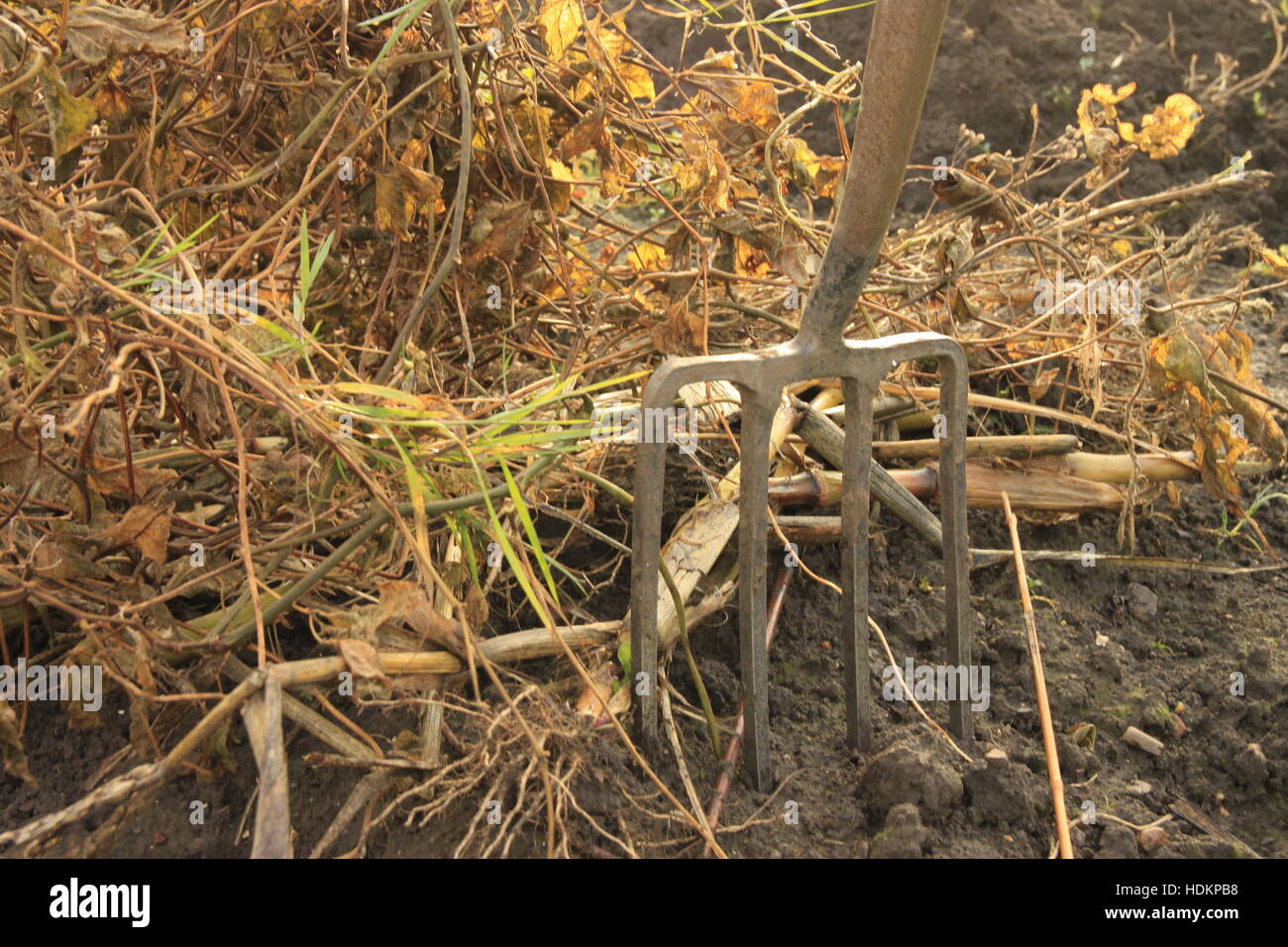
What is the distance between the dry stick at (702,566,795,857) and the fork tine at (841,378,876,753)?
0.13m

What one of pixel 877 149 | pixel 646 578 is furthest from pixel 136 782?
pixel 877 149

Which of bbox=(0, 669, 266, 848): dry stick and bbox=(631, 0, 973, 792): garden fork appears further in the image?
bbox=(631, 0, 973, 792): garden fork

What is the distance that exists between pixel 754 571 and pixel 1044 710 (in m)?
0.51

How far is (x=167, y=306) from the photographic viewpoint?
4.79 ft

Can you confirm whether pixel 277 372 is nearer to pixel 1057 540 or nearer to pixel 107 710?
pixel 107 710

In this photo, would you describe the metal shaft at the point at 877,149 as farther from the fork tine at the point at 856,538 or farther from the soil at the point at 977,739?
the soil at the point at 977,739

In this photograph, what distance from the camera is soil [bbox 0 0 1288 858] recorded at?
1568 millimetres

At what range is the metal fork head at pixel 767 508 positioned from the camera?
5.09 ft

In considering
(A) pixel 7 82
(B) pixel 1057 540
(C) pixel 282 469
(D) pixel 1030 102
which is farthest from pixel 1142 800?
(D) pixel 1030 102

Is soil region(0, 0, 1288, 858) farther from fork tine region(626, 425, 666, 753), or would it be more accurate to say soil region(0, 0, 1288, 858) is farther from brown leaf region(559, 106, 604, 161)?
brown leaf region(559, 106, 604, 161)

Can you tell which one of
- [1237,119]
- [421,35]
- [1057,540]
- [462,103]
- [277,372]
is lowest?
[1057,540]

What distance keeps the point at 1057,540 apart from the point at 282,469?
1490 mm

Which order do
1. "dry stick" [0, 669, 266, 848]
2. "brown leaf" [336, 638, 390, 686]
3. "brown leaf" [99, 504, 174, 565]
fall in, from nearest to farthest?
"dry stick" [0, 669, 266, 848]
"brown leaf" [336, 638, 390, 686]
"brown leaf" [99, 504, 174, 565]

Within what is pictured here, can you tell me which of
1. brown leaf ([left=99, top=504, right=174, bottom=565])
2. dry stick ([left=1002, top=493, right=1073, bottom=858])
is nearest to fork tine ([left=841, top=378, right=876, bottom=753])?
dry stick ([left=1002, top=493, right=1073, bottom=858])
